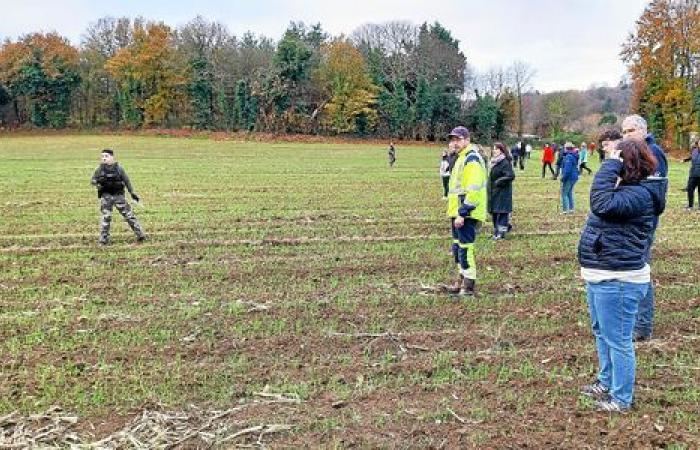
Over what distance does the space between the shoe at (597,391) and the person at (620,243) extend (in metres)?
0.21

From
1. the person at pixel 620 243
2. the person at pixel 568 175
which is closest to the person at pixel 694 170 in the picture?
the person at pixel 568 175

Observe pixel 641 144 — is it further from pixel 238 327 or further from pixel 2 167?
pixel 2 167

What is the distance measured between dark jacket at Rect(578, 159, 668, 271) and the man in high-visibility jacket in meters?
3.00

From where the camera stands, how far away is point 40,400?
15.8 feet

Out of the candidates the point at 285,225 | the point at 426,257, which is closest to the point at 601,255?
the point at 426,257

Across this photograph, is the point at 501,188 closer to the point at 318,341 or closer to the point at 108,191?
the point at 318,341

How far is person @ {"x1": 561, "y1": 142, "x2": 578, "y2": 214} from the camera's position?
14328 mm

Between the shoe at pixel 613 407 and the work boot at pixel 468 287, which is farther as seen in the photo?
the work boot at pixel 468 287

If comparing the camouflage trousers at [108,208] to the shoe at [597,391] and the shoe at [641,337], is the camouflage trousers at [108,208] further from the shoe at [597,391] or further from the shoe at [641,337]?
the shoe at [597,391]

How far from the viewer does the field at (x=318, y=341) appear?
445 centimetres

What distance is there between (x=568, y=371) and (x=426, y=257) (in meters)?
4.55

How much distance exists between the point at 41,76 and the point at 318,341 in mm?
63831

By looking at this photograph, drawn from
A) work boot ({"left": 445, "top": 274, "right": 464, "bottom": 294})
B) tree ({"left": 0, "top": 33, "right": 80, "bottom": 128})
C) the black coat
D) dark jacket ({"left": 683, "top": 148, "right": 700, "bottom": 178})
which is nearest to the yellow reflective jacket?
work boot ({"left": 445, "top": 274, "right": 464, "bottom": 294})

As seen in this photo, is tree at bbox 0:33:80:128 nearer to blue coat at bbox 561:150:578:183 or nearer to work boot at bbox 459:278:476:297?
blue coat at bbox 561:150:578:183
